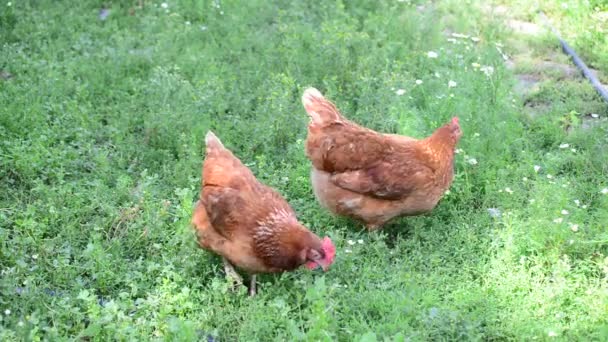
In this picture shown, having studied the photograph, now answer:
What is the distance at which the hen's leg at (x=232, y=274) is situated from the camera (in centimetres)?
496

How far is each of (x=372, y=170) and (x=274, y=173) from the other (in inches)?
Answer: 40.1

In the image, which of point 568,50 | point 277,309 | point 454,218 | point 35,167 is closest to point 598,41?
point 568,50

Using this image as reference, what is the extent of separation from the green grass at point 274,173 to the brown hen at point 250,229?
0.53ft

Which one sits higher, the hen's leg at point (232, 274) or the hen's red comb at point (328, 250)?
the hen's red comb at point (328, 250)

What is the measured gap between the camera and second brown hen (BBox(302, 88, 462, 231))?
5.40m

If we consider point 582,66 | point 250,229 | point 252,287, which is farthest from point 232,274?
point 582,66

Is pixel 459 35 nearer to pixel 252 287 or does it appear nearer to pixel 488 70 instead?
pixel 488 70

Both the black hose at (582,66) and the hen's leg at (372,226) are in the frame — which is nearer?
the hen's leg at (372,226)

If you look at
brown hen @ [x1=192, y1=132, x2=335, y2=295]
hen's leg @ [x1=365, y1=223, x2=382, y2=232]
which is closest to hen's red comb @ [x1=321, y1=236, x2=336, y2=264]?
brown hen @ [x1=192, y1=132, x2=335, y2=295]

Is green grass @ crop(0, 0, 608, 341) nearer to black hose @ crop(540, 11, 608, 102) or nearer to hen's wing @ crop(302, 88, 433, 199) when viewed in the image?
black hose @ crop(540, 11, 608, 102)

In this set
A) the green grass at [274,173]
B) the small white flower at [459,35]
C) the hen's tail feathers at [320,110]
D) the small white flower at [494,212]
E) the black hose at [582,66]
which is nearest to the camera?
the green grass at [274,173]

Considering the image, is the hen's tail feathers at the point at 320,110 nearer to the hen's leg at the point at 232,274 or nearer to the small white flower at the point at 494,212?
the hen's leg at the point at 232,274

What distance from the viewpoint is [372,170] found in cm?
543

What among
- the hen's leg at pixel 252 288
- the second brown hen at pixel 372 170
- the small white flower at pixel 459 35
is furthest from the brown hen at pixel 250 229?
the small white flower at pixel 459 35
